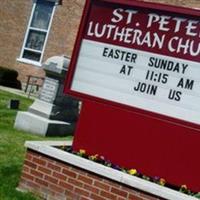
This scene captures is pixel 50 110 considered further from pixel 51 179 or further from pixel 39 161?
pixel 51 179

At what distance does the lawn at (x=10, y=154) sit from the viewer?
7.58 m

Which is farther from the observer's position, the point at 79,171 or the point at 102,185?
the point at 79,171

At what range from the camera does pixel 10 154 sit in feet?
31.8

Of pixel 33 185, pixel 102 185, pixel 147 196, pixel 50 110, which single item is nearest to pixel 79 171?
pixel 102 185

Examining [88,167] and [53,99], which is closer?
[88,167]

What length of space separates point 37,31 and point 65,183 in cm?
1809

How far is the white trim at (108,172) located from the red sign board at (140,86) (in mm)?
573

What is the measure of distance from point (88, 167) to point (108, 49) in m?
1.73

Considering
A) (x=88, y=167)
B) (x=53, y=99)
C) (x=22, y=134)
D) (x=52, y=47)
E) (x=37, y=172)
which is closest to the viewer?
(x=88, y=167)

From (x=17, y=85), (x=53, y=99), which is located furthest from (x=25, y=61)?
(x=53, y=99)

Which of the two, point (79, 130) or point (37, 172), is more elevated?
point (79, 130)

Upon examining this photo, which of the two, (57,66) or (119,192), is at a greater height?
(57,66)

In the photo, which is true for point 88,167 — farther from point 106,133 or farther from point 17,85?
point 17,85

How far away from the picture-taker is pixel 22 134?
40.0ft
